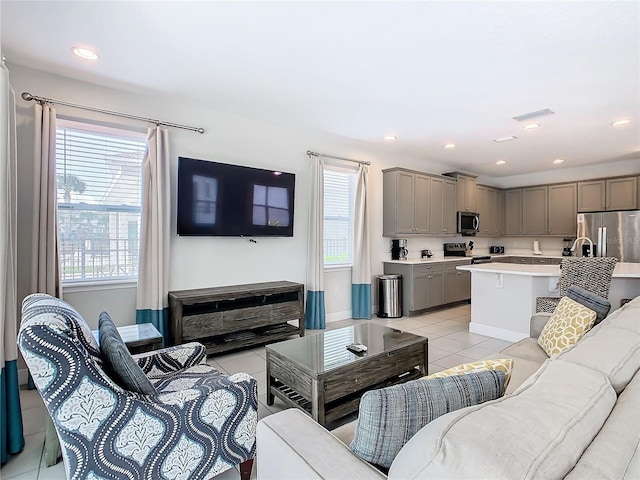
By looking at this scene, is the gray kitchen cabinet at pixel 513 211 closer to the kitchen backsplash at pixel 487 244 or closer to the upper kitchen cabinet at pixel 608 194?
the kitchen backsplash at pixel 487 244

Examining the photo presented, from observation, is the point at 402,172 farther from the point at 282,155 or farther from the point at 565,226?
the point at 565,226

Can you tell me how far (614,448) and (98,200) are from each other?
12.7ft

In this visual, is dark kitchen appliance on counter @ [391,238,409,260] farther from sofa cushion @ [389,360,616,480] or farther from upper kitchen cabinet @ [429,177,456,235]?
sofa cushion @ [389,360,616,480]

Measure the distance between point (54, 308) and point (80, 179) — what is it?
7.30 feet

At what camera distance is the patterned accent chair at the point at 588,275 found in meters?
3.31

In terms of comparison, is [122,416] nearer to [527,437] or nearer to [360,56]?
[527,437]

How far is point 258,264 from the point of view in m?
4.38

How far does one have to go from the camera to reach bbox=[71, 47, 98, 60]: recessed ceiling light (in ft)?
8.56

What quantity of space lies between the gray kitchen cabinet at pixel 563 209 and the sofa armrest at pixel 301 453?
756 cm

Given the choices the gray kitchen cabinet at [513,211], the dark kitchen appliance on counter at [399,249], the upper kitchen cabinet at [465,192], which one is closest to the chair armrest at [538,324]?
the dark kitchen appliance on counter at [399,249]

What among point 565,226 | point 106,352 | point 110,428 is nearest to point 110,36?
point 106,352

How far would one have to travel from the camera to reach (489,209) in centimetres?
748

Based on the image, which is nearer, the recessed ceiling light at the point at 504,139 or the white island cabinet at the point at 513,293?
the white island cabinet at the point at 513,293

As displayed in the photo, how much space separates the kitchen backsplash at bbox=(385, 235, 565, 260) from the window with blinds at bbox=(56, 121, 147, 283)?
12.9ft
